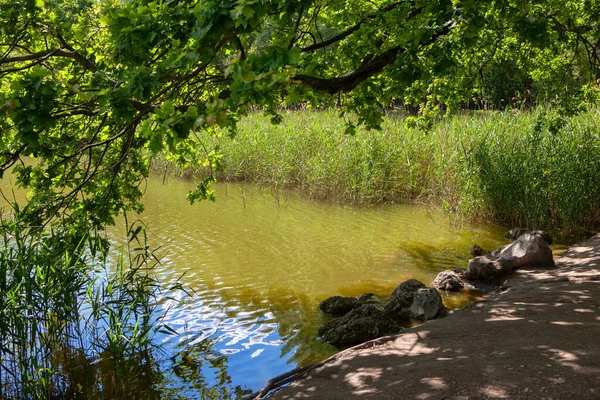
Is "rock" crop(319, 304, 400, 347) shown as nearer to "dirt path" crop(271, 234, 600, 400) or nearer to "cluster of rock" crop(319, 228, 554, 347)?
"cluster of rock" crop(319, 228, 554, 347)

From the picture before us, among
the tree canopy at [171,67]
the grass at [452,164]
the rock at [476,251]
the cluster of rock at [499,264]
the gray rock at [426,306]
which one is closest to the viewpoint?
the tree canopy at [171,67]

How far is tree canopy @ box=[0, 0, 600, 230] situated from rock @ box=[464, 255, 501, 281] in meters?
2.46

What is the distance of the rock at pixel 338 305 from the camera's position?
642 centimetres

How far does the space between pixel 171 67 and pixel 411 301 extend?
3829 mm

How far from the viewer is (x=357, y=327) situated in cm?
565

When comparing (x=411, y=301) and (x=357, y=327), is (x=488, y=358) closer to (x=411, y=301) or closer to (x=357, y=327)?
(x=357, y=327)

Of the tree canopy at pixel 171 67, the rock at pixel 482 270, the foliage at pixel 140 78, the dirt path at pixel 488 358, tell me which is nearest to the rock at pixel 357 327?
the dirt path at pixel 488 358

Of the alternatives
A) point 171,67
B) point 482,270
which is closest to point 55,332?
point 171,67

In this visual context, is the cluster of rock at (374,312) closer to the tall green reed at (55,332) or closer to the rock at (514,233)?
the tall green reed at (55,332)

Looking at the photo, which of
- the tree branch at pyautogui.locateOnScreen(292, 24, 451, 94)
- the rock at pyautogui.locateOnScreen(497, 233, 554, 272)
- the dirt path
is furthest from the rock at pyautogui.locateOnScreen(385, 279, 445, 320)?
the tree branch at pyautogui.locateOnScreen(292, 24, 451, 94)

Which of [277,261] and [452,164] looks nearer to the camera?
[277,261]

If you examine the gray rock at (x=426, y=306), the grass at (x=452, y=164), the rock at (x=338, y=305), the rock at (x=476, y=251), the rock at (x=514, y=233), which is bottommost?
the gray rock at (x=426, y=306)

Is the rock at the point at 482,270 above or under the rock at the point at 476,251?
under

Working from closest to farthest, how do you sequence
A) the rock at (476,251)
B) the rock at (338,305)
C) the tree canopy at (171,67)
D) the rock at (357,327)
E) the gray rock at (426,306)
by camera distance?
the tree canopy at (171,67), the rock at (357,327), the gray rock at (426,306), the rock at (338,305), the rock at (476,251)
